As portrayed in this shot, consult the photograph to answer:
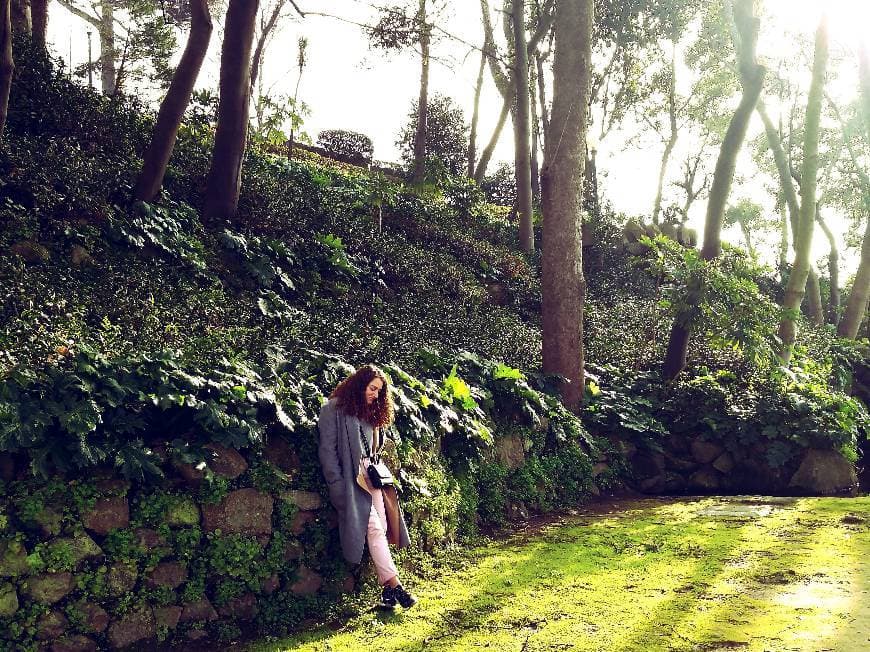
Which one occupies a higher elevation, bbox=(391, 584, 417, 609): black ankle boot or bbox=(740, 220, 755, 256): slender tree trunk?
bbox=(740, 220, 755, 256): slender tree trunk

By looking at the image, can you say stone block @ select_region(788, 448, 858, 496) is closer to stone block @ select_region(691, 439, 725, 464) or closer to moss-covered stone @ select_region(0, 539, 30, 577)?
stone block @ select_region(691, 439, 725, 464)

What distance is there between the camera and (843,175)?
26.6 m

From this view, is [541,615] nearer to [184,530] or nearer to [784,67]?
[184,530]

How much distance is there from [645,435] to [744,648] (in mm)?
5571

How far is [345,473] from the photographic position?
4617 millimetres

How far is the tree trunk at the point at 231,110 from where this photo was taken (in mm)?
9125

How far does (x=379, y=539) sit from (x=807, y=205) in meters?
11.5

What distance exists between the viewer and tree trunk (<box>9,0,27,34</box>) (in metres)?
10.4

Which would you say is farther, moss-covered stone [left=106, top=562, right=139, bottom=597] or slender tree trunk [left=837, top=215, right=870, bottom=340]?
slender tree trunk [left=837, top=215, right=870, bottom=340]

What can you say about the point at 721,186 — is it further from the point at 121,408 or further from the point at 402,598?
the point at 121,408

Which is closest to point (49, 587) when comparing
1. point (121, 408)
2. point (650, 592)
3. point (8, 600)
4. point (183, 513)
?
point (8, 600)

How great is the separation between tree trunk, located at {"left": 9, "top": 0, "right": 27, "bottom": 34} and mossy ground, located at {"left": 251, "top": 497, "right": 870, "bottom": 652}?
1074 centimetres

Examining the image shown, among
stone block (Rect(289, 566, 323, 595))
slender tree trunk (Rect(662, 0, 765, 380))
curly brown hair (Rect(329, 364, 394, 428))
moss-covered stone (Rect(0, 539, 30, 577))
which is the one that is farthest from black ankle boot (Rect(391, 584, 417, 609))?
slender tree trunk (Rect(662, 0, 765, 380))

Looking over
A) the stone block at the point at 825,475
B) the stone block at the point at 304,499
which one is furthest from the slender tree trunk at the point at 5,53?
the stone block at the point at 825,475
